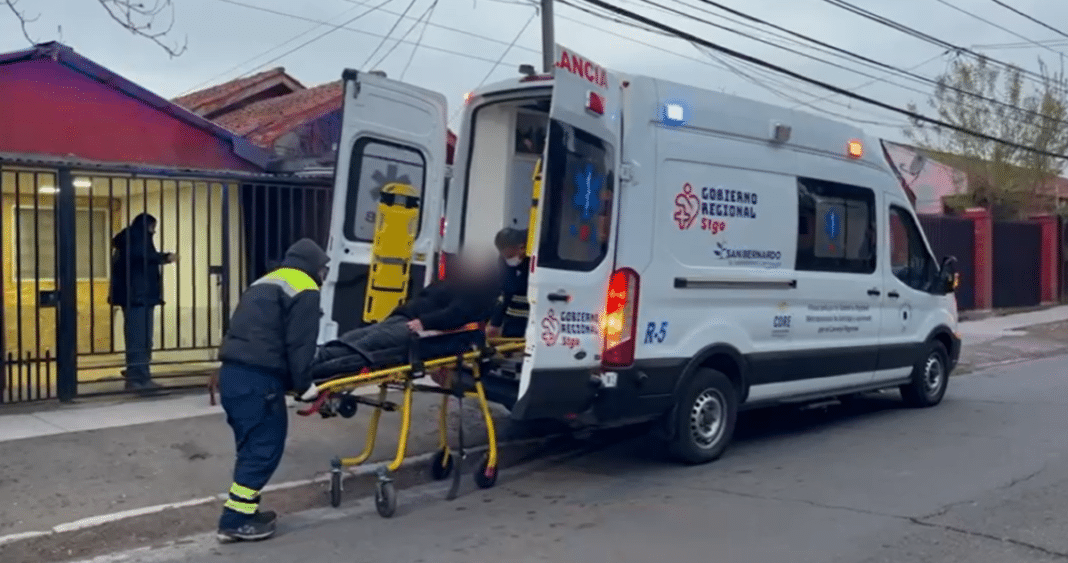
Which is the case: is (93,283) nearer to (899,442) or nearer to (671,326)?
(671,326)

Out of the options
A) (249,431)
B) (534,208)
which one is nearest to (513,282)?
(534,208)

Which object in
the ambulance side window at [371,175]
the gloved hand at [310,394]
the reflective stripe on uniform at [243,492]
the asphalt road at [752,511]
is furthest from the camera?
the ambulance side window at [371,175]

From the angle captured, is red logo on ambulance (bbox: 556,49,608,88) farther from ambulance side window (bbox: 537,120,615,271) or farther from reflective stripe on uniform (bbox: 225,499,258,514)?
reflective stripe on uniform (bbox: 225,499,258,514)

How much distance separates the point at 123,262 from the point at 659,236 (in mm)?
5322

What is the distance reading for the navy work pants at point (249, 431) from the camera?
6.24 meters

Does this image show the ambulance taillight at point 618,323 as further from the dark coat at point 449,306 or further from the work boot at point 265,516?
the work boot at point 265,516

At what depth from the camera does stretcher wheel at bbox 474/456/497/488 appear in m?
7.49

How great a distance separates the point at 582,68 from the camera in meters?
6.94

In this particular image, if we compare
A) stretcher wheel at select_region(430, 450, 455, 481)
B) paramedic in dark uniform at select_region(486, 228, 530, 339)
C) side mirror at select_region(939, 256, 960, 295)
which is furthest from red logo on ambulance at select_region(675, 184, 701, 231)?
side mirror at select_region(939, 256, 960, 295)

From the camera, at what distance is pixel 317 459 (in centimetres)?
808

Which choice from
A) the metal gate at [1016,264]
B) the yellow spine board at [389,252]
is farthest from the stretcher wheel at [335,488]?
the metal gate at [1016,264]

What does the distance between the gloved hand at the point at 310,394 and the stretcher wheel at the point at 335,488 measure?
2.15 feet

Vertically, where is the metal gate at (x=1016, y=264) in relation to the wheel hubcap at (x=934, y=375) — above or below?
above

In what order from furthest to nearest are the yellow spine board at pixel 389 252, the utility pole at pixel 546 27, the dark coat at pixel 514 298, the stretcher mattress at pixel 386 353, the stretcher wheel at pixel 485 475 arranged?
the utility pole at pixel 546 27 < the yellow spine board at pixel 389 252 < the dark coat at pixel 514 298 < the stretcher wheel at pixel 485 475 < the stretcher mattress at pixel 386 353
